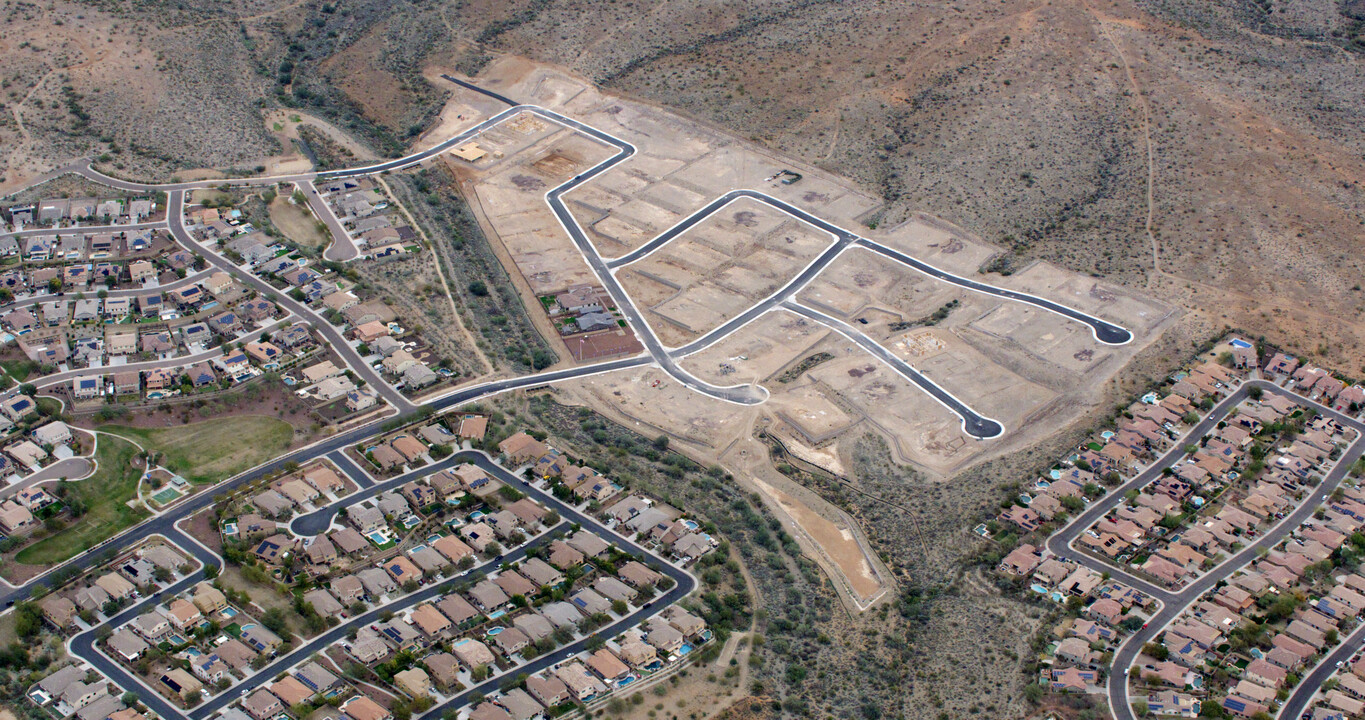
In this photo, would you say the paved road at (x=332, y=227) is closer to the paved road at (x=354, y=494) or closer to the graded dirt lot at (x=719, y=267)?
the graded dirt lot at (x=719, y=267)

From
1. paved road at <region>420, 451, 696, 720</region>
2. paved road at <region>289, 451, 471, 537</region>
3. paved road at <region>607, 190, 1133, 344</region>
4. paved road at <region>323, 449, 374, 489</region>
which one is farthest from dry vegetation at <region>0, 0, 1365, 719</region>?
paved road at <region>323, 449, 374, 489</region>

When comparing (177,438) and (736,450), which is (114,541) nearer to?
(177,438)

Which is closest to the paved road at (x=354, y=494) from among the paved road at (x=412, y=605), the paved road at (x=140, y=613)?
the paved road at (x=412, y=605)

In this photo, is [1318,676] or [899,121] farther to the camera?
[899,121]

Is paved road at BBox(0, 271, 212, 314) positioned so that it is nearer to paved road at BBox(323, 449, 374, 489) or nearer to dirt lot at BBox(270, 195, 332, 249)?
dirt lot at BBox(270, 195, 332, 249)

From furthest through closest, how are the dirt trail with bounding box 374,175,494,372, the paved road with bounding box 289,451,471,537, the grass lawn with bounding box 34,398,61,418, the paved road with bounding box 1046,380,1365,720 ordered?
the dirt trail with bounding box 374,175,494,372
the grass lawn with bounding box 34,398,61,418
the paved road with bounding box 289,451,471,537
the paved road with bounding box 1046,380,1365,720

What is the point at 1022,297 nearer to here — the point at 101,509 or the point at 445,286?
the point at 445,286

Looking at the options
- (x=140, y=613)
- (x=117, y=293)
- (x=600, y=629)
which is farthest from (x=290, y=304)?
(x=600, y=629)
